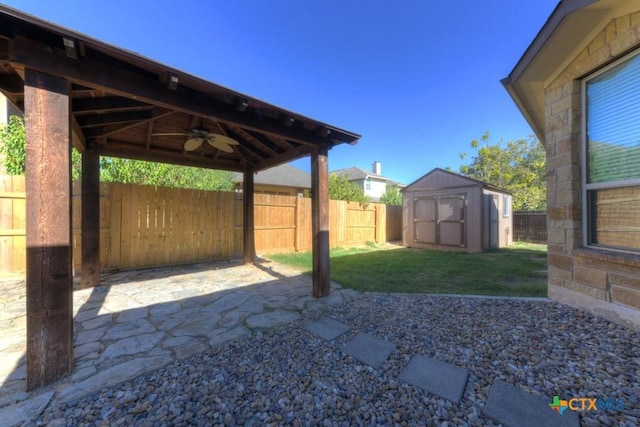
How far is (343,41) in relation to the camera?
26.8 ft

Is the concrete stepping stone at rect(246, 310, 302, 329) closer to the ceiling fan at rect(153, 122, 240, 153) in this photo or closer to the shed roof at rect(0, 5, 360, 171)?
the shed roof at rect(0, 5, 360, 171)

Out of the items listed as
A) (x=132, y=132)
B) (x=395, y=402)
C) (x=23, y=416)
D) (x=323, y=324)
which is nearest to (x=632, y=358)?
(x=395, y=402)

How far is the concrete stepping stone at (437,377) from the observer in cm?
162

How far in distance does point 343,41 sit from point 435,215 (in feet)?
22.7

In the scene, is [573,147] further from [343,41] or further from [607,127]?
[343,41]

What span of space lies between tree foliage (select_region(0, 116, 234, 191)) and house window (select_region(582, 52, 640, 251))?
21.5 feet

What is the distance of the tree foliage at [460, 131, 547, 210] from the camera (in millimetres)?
16469

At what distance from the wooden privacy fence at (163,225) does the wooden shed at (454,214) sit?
4620 mm

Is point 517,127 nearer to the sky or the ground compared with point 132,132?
nearer to the sky

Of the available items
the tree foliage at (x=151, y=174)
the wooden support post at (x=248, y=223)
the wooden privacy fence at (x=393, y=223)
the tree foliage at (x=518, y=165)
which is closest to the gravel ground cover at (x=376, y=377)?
the wooden support post at (x=248, y=223)

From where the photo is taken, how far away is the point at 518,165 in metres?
17.1

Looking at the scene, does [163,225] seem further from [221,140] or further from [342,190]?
[342,190]

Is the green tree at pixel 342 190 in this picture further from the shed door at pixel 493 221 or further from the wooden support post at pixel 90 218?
the wooden support post at pixel 90 218

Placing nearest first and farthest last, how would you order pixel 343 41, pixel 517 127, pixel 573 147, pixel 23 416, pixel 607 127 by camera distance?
pixel 23 416, pixel 607 127, pixel 573 147, pixel 343 41, pixel 517 127
